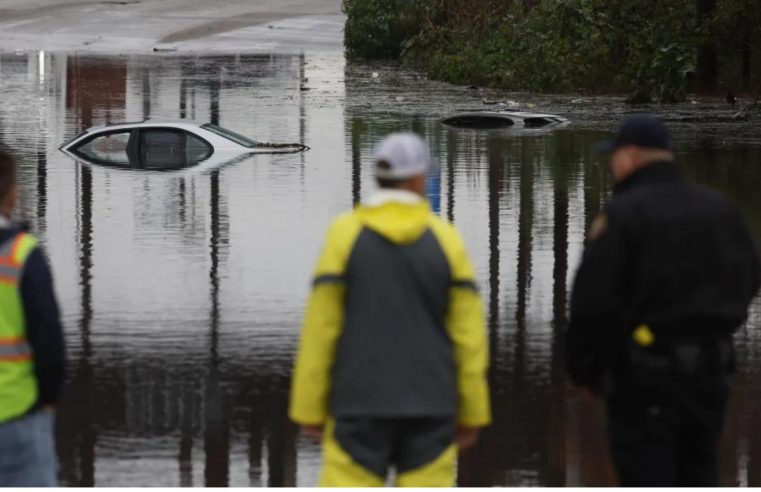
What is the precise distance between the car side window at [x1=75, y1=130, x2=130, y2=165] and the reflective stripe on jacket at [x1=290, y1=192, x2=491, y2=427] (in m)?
23.1

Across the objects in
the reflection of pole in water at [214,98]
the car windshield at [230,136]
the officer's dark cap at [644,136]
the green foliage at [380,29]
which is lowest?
the car windshield at [230,136]

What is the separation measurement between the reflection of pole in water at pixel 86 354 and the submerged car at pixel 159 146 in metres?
4.66

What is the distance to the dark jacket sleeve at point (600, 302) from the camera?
6590mm

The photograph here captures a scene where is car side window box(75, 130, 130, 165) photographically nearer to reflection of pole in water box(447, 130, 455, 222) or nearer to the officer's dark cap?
reflection of pole in water box(447, 130, 455, 222)

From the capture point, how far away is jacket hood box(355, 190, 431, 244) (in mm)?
6414

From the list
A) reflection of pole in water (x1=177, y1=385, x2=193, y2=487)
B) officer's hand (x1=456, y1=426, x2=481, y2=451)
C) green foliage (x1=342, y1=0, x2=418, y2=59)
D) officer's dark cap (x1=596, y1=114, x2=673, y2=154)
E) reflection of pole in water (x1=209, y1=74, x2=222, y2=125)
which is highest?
green foliage (x1=342, y1=0, x2=418, y2=59)

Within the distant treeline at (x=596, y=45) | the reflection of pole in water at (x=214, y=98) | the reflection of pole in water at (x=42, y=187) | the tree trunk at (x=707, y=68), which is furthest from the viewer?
the tree trunk at (x=707, y=68)

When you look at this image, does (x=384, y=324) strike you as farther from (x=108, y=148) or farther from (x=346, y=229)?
(x=108, y=148)

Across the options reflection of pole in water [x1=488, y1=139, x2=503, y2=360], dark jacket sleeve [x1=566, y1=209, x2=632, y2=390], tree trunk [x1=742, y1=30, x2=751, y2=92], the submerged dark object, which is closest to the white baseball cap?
dark jacket sleeve [x1=566, y1=209, x2=632, y2=390]

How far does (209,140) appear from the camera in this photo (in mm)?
29641

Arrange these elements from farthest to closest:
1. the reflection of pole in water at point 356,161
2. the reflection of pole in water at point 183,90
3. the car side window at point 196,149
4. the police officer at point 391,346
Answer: the reflection of pole in water at point 183,90, the car side window at point 196,149, the reflection of pole in water at point 356,161, the police officer at point 391,346

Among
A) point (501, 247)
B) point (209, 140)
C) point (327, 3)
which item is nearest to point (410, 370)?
point (501, 247)

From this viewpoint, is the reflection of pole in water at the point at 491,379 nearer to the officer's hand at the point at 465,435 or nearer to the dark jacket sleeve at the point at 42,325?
the officer's hand at the point at 465,435

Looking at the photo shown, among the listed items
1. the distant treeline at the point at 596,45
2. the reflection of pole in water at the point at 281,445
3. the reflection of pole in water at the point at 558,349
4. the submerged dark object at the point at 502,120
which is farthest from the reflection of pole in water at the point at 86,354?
the distant treeline at the point at 596,45
